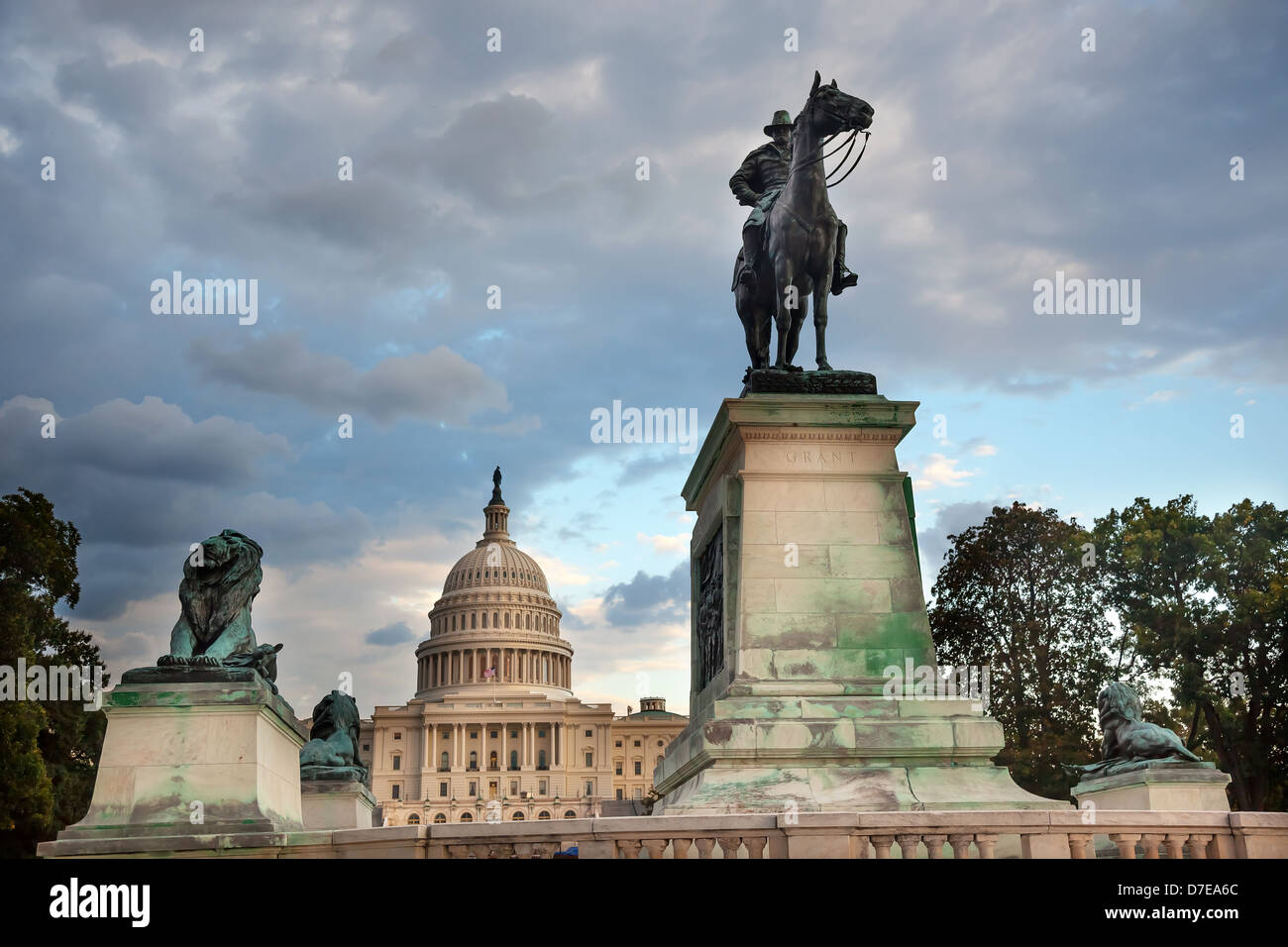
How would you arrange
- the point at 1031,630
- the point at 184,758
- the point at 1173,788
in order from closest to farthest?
the point at 184,758
the point at 1173,788
the point at 1031,630

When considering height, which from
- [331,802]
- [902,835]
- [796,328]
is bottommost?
[331,802]

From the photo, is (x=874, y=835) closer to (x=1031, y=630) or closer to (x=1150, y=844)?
(x=1150, y=844)

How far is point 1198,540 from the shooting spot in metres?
39.0

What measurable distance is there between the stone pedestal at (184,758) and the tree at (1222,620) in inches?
1271

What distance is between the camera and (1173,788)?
48.8ft

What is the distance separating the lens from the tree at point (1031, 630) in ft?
129

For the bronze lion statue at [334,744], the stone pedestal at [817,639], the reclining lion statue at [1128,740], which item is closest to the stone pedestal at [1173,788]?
the reclining lion statue at [1128,740]

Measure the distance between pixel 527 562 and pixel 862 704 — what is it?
176116 millimetres

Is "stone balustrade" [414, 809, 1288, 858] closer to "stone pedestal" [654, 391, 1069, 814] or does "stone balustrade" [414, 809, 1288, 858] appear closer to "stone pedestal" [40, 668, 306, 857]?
"stone pedestal" [654, 391, 1069, 814]

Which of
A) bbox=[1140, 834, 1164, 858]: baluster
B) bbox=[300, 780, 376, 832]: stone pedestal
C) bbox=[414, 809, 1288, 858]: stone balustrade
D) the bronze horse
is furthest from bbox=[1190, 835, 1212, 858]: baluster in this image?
bbox=[300, 780, 376, 832]: stone pedestal

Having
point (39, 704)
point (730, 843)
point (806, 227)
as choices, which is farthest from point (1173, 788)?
point (39, 704)

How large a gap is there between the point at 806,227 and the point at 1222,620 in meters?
29.5

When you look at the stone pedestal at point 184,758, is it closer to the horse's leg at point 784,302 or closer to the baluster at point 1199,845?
the horse's leg at point 784,302
